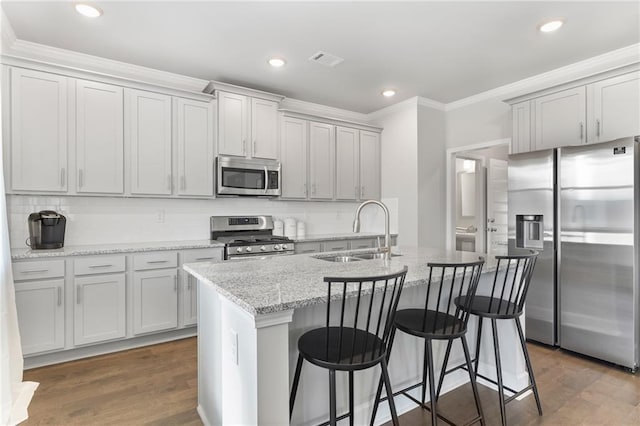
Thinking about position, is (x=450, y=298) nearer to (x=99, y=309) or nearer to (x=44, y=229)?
(x=99, y=309)

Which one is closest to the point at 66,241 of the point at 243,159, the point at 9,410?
the point at 9,410

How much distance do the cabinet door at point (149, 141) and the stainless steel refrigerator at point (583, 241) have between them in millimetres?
3444

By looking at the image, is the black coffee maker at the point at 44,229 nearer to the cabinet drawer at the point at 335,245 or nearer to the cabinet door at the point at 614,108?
the cabinet drawer at the point at 335,245

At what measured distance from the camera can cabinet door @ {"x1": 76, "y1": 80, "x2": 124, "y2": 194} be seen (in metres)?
3.02

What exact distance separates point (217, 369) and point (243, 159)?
250cm

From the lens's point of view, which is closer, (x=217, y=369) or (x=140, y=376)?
(x=217, y=369)

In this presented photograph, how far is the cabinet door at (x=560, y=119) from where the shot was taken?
3166 mm

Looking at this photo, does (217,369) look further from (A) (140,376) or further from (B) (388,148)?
(B) (388,148)

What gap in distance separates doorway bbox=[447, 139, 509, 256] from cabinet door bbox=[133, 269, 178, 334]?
394 centimetres

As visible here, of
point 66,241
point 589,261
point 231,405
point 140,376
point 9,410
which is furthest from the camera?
point 66,241

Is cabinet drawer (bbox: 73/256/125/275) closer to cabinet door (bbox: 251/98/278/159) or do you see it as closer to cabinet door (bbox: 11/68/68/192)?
cabinet door (bbox: 11/68/68/192)

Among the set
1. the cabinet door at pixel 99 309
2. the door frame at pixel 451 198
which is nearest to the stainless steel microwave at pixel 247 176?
the cabinet door at pixel 99 309

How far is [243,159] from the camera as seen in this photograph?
12.5 feet

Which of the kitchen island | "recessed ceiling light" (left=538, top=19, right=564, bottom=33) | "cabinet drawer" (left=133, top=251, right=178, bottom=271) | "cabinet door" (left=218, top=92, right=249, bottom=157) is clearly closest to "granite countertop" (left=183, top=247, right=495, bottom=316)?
the kitchen island
